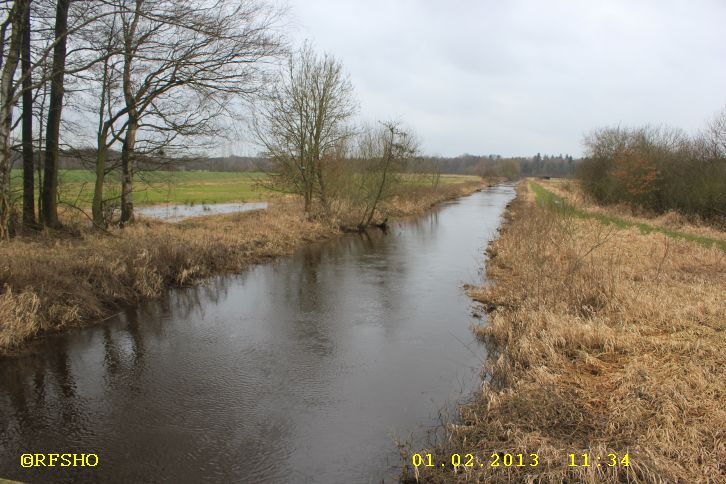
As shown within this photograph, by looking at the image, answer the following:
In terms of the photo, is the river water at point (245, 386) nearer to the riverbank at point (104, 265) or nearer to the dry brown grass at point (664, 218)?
the riverbank at point (104, 265)

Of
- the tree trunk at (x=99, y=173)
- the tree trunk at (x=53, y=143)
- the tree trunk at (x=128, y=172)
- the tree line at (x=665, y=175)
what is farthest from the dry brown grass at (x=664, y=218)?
the tree trunk at (x=53, y=143)

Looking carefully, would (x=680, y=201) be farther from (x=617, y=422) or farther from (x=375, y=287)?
(x=617, y=422)

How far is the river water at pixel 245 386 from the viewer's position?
425 centimetres

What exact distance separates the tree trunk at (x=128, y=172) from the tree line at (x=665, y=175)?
2318cm

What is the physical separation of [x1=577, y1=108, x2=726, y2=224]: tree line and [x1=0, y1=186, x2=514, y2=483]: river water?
55.1 feet

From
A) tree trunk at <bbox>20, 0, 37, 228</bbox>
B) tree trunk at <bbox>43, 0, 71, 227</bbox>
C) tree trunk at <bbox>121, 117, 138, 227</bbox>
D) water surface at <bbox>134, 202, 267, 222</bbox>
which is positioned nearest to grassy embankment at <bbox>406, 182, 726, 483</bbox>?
tree trunk at <bbox>43, 0, 71, 227</bbox>

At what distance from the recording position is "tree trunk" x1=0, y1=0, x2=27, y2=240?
368 inches

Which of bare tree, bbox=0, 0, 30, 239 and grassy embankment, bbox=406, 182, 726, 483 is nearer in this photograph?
grassy embankment, bbox=406, 182, 726, 483

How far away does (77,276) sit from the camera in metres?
8.25

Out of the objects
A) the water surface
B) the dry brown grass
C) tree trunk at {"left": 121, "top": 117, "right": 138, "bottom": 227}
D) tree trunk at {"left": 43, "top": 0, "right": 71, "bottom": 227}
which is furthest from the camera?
the water surface

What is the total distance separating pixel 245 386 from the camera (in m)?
5.75

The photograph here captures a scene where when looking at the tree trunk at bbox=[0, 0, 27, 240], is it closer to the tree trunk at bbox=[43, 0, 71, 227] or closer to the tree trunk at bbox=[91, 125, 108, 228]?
the tree trunk at bbox=[43, 0, 71, 227]

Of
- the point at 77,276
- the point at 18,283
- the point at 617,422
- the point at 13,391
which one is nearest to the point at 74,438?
the point at 13,391

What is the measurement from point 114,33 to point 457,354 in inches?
377
